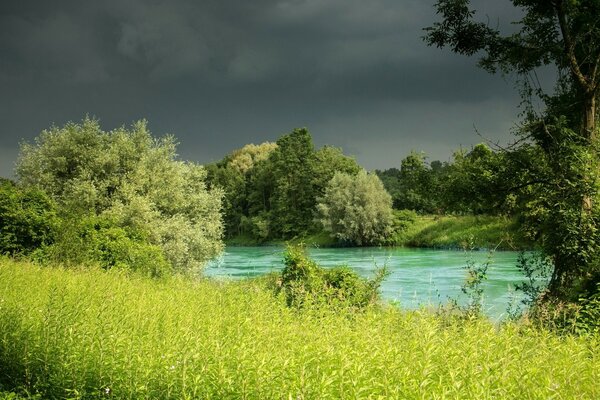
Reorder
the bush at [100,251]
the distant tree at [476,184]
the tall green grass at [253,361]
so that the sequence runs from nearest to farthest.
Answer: the tall green grass at [253,361] < the distant tree at [476,184] < the bush at [100,251]

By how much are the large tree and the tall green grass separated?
5.31m

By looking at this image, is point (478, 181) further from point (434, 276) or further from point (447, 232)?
point (447, 232)

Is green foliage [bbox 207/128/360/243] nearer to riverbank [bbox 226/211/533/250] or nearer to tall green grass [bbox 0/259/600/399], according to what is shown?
riverbank [bbox 226/211/533/250]

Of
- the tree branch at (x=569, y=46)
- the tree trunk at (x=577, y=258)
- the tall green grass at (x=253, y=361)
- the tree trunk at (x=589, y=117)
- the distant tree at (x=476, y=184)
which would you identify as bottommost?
the tall green grass at (x=253, y=361)

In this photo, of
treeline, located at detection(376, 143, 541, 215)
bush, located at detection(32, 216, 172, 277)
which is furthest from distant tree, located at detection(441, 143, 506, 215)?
bush, located at detection(32, 216, 172, 277)

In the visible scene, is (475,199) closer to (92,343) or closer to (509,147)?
(509,147)

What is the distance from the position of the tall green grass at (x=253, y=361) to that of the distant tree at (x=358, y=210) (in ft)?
177

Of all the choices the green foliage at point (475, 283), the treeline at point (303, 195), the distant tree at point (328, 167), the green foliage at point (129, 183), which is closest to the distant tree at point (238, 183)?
the treeline at point (303, 195)

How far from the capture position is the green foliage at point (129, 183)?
80.1 feet

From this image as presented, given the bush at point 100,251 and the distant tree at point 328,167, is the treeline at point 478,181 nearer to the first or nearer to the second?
the bush at point 100,251

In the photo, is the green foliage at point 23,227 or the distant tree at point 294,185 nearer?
the green foliage at point 23,227

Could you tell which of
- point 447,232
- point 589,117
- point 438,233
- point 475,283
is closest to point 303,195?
point 438,233

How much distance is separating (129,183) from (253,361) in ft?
71.5

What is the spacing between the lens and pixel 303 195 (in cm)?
8031
